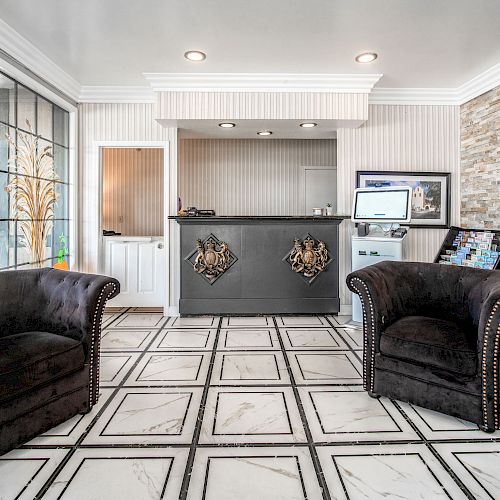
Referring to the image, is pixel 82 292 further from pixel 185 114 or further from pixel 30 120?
pixel 185 114

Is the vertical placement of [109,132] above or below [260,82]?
below

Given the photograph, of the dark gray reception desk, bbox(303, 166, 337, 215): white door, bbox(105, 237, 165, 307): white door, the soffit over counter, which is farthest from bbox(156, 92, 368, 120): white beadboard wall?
bbox(303, 166, 337, 215): white door

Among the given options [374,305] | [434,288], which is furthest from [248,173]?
[374,305]

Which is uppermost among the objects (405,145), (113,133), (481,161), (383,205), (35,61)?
(35,61)

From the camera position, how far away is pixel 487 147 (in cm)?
416

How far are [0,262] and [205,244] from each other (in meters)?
2.06

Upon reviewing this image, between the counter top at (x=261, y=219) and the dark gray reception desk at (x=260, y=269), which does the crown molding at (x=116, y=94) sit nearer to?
the counter top at (x=261, y=219)

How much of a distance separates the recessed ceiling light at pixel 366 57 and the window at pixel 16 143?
10.2ft

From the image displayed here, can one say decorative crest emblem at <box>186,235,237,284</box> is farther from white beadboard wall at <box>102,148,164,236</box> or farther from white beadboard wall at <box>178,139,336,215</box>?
white beadboard wall at <box>102,148,164,236</box>

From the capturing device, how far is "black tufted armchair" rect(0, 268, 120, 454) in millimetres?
1868

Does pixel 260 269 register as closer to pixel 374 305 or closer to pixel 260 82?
pixel 260 82

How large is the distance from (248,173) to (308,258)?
2.69 meters

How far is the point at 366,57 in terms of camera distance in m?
3.71

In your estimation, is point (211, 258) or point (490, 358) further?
point (211, 258)
